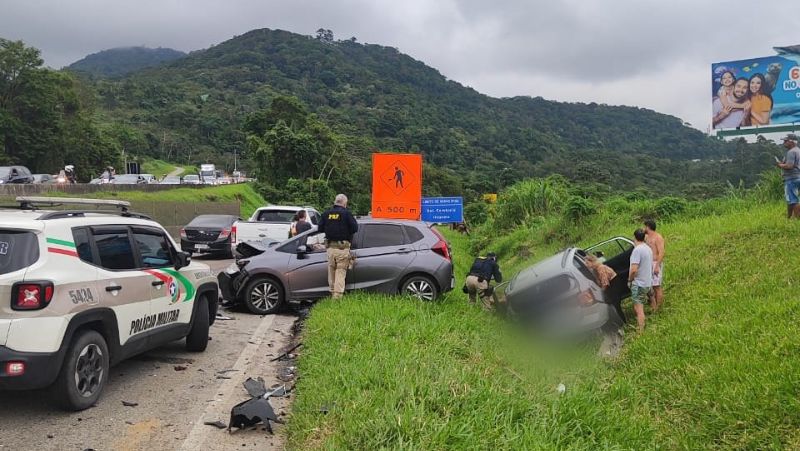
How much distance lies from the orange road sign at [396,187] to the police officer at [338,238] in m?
6.44

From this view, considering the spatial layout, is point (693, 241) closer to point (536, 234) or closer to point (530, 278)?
point (530, 278)

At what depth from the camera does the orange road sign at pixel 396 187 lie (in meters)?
16.0

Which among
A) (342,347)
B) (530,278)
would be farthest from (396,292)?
(342,347)

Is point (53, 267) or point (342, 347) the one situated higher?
point (53, 267)

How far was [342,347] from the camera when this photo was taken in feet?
21.0

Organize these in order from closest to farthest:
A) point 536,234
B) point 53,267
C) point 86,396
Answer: point 53,267 → point 86,396 → point 536,234

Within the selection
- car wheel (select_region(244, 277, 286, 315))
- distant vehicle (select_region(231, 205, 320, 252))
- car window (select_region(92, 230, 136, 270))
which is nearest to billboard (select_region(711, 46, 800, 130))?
distant vehicle (select_region(231, 205, 320, 252))

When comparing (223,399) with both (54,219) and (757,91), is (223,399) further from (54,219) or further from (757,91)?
(757,91)

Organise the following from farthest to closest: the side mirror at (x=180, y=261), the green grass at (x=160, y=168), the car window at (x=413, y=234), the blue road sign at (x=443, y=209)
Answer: the green grass at (x=160, y=168), the blue road sign at (x=443, y=209), the car window at (x=413, y=234), the side mirror at (x=180, y=261)

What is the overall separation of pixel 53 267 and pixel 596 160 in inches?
2924

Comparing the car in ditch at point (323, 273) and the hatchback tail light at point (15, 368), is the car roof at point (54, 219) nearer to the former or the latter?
the hatchback tail light at point (15, 368)

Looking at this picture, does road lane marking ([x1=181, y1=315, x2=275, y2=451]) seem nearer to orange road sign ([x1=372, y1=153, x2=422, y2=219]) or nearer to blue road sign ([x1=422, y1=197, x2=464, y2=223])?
orange road sign ([x1=372, y1=153, x2=422, y2=219])

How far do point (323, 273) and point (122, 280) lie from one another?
4.82 m

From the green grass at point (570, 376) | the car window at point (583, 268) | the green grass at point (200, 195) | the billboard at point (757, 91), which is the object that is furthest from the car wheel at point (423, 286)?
the green grass at point (200, 195)
